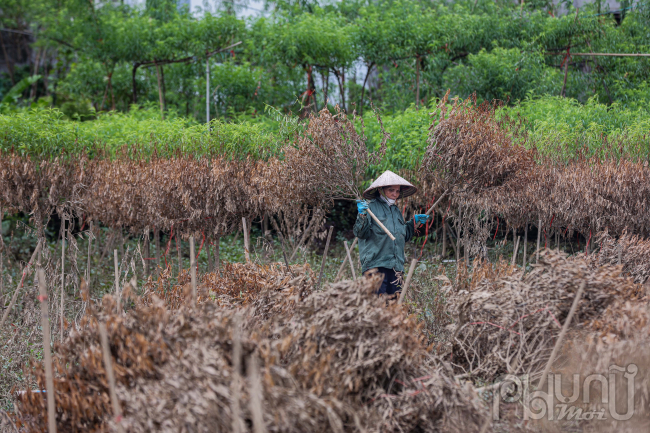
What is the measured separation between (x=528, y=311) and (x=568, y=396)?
0.72m

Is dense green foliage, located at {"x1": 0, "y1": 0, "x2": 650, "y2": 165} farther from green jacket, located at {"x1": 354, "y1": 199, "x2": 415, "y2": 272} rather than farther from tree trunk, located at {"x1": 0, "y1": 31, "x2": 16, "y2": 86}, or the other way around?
green jacket, located at {"x1": 354, "y1": 199, "x2": 415, "y2": 272}

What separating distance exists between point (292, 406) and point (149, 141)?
818 cm

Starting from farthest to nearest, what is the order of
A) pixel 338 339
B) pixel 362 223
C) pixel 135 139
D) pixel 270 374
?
pixel 135 139, pixel 362 223, pixel 338 339, pixel 270 374

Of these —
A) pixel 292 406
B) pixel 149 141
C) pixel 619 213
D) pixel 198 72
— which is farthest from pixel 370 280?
pixel 198 72

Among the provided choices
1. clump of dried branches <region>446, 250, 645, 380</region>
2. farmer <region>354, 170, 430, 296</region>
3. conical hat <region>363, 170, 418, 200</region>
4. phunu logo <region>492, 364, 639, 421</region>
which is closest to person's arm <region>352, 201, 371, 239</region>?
farmer <region>354, 170, 430, 296</region>

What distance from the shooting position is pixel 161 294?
598 cm

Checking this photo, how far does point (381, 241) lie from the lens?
225 inches

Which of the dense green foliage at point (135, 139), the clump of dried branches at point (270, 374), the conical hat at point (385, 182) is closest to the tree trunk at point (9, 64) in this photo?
the dense green foliage at point (135, 139)

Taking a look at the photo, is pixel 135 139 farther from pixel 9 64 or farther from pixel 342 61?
pixel 9 64

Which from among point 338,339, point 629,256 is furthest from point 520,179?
point 338,339

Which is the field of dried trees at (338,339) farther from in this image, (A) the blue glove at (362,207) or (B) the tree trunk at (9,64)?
(B) the tree trunk at (9,64)

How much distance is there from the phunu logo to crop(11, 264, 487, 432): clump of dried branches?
1.88 feet

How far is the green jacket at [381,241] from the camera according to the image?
571 cm

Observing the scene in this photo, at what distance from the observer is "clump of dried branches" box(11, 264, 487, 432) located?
312 centimetres
